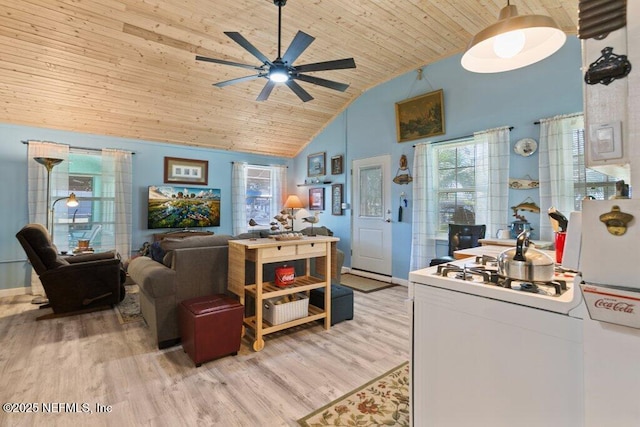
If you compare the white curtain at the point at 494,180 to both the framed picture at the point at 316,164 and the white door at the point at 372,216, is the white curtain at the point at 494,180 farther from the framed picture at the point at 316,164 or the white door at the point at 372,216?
the framed picture at the point at 316,164

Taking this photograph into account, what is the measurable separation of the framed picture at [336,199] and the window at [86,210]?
375cm

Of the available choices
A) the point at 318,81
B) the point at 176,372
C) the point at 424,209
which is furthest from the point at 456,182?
the point at 176,372

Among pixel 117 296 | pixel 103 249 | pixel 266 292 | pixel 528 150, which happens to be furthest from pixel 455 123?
pixel 103 249

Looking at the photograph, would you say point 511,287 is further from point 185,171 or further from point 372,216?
point 185,171

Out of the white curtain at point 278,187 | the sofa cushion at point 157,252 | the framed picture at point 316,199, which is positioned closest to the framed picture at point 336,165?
the framed picture at point 316,199

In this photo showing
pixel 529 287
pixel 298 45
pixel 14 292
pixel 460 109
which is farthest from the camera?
pixel 14 292

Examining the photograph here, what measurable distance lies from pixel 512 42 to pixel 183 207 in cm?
528

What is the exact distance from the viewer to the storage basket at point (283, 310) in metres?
2.78

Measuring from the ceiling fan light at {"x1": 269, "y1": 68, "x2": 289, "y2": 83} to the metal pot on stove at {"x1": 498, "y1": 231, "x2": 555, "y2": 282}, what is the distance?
7.45 ft

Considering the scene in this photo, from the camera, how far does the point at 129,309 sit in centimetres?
359

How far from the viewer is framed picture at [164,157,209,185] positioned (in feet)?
17.7

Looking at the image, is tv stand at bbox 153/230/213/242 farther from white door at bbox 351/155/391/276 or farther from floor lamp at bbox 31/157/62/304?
white door at bbox 351/155/391/276

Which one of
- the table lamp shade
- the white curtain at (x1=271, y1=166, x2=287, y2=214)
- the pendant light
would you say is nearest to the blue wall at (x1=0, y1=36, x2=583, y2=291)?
the table lamp shade

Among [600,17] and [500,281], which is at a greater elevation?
[600,17]
